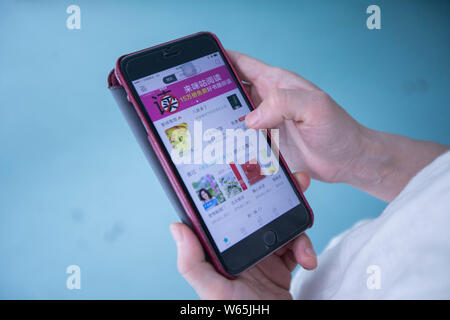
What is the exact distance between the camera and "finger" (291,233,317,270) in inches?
20.2

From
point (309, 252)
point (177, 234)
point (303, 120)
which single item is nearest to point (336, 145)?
point (303, 120)

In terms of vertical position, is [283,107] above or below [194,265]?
above

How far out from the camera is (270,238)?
0.49 metres

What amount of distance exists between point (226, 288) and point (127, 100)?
0.30m

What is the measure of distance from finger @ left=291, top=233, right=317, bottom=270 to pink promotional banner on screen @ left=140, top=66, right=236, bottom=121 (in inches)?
11.0

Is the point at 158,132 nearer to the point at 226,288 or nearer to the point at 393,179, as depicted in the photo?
the point at 226,288

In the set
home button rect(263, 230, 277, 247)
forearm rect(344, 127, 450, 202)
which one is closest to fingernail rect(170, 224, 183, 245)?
home button rect(263, 230, 277, 247)

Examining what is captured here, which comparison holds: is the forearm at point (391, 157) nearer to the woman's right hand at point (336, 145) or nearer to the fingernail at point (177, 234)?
the woman's right hand at point (336, 145)

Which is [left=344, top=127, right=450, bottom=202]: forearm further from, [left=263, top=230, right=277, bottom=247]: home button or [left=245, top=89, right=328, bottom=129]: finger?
[left=263, top=230, right=277, bottom=247]: home button

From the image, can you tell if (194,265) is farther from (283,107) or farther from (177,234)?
(283,107)

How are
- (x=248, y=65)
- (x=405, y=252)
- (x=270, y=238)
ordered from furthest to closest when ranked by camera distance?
(x=248, y=65)
(x=270, y=238)
(x=405, y=252)

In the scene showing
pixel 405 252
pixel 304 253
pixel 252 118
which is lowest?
pixel 304 253

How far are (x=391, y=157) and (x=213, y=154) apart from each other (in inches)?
14.6

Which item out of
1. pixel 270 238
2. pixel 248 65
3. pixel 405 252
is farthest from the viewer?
pixel 248 65
